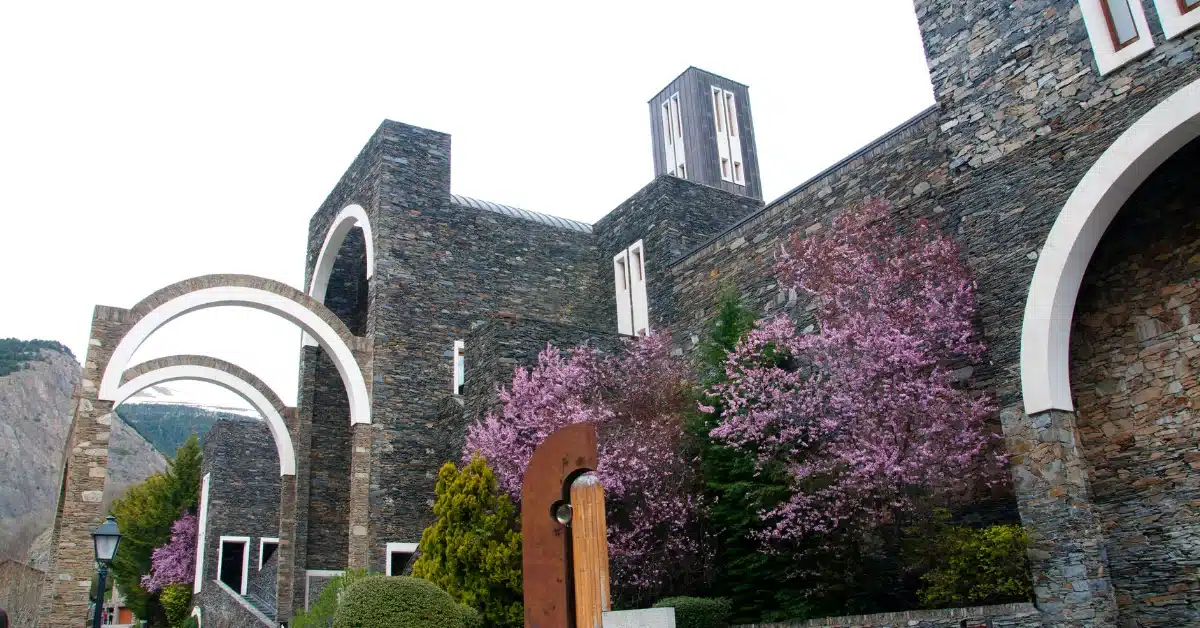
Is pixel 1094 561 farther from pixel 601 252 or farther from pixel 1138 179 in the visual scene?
pixel 601 252

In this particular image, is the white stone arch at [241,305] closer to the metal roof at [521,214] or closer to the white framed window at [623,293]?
the metal roof at [521,214]

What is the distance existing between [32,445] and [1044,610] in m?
59.0

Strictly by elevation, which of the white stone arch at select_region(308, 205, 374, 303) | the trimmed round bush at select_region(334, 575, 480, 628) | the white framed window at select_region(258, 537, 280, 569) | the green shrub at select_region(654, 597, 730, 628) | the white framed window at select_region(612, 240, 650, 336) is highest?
the white stone arch at select_region(308, 205, 374, 303)

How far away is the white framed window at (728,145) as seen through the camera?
24752mm

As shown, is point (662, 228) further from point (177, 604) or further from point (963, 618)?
point (177, 604)

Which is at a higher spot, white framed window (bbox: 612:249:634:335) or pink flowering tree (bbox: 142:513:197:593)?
white framed window (bbox: 612:249:634:335)

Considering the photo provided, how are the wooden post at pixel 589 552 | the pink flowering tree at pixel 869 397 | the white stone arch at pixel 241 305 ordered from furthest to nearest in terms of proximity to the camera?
1. the white stone arch at pixel 241 305
2. the pink flowering tree at pixel 869 397
3. the wooden post at pixel 589 552

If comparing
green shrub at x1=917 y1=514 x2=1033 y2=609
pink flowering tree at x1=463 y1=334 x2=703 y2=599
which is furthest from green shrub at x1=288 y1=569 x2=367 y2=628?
green shrub at x1=917 y1=514 x2=1033 y2=609

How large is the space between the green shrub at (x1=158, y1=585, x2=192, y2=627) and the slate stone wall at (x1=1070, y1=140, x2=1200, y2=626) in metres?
19.2

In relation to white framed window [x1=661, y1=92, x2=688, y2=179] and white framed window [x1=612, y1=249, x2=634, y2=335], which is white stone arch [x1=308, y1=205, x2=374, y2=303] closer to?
white framed window [x1=612, y1=249, x2=634, y2=335]

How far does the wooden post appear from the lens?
5016 mm

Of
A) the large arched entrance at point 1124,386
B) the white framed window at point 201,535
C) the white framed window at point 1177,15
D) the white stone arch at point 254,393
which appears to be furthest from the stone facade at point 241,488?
the white framed window at point 1177,15

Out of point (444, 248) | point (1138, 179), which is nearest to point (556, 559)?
point (1138, 179)

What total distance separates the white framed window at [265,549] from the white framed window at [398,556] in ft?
25.5
